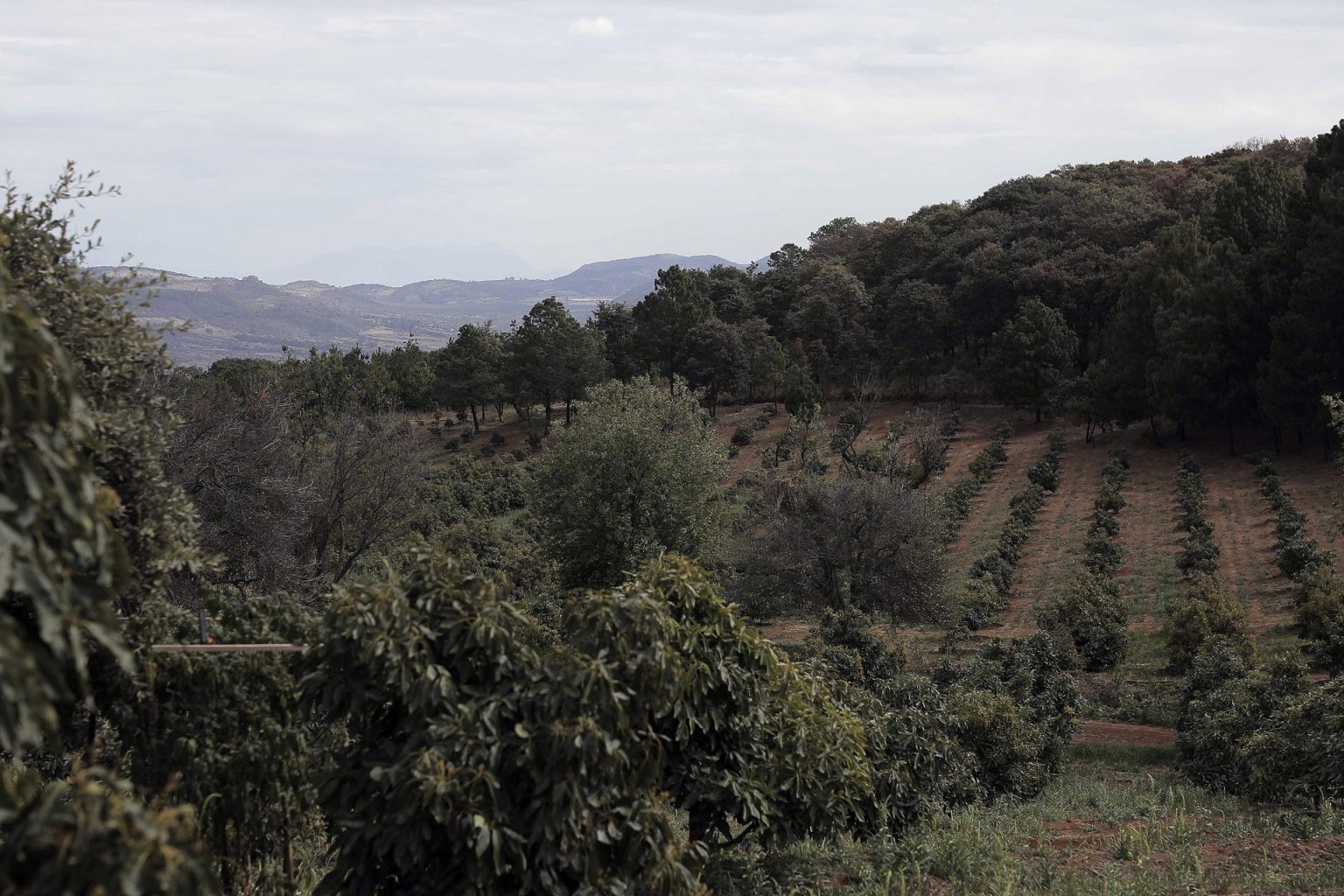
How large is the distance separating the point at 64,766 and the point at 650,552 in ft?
57.5

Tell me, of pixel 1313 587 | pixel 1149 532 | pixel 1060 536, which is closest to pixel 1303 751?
pixel 1313 587

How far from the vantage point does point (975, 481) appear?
42094 millimetres

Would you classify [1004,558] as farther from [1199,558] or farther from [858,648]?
[858,648]

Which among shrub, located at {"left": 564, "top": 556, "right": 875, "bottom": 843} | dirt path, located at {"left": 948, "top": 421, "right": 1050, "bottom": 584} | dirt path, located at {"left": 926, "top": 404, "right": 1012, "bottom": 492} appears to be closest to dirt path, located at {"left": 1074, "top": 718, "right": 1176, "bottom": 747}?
dirt path, located at {"left": 948, "top": 421, "right": 1050, "bottom": 584}

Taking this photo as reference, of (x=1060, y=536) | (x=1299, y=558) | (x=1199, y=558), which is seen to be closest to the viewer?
(x=1299, y=558)

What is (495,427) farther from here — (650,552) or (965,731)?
(965,731)

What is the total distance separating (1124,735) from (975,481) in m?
24.9

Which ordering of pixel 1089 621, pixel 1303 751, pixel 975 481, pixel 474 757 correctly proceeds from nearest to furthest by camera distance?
pixel 474 757, pixel 1303 751, pixel 1089 621, pixel 975 481

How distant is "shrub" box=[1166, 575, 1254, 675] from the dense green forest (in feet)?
0.32

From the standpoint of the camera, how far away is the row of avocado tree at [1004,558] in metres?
26.8

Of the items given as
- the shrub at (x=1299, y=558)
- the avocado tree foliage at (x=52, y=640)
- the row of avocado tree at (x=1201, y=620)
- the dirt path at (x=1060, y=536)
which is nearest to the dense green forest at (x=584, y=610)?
the avocado tree foliage at (x=52, y=640)

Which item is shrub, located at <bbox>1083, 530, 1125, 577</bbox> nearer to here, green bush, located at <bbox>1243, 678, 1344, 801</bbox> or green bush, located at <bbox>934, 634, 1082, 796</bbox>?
green bush, located at <bbox>934, 634, 1082, 796</bbox>

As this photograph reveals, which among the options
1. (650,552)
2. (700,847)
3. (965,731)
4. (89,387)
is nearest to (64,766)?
(89,387)

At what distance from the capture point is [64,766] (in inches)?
282
